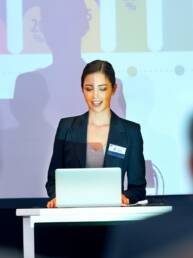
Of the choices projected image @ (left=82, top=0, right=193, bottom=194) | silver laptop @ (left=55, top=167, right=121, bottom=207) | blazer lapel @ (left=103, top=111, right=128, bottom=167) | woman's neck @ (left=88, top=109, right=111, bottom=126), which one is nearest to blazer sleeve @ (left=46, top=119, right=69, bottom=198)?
woman's neck @ (left=88, top=109, right=111, bottom=126)

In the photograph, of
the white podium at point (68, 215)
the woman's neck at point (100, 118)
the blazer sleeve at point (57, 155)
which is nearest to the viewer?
the white podium at point (68, 215)

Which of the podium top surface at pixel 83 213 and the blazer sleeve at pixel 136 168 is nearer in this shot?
the podium top surface at pixel 83 213

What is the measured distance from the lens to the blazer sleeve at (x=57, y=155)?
383 cm

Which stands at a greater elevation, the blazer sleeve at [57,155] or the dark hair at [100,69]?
the dark hair at [100,69]

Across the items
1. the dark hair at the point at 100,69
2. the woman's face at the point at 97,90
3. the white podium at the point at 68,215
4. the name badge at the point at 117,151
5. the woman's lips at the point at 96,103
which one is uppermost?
the dark hair at the point at 100,69

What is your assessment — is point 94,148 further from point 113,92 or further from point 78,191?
point 78,191

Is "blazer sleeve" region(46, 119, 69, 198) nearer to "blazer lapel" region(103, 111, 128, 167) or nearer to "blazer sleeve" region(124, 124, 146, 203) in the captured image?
"blazer lapel" region(103, 111, 128, 167)

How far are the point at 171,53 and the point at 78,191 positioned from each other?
129 cm

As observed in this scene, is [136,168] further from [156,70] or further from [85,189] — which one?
[85,189]

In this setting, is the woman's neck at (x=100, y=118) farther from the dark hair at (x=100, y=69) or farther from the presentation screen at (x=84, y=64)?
the dark hair at (x=100, y=69)

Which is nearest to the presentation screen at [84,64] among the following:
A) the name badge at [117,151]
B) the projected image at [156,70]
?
the projected image at [156,70]

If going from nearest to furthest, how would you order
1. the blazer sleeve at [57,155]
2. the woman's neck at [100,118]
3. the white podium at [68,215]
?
1. the white podium at [68,215]
2. the blazer sleeve at [57,155]
3. the woman's neck at [100,118]

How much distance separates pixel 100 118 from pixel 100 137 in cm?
11

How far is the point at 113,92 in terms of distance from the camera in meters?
3.94
